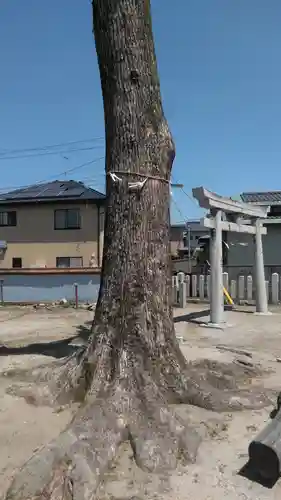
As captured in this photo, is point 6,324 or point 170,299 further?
point 6,324

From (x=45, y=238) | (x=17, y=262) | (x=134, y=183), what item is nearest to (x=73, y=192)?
(x=45, y=238)

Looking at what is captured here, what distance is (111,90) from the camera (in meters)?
4.93

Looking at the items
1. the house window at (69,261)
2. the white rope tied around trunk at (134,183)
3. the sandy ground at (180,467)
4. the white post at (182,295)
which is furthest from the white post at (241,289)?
the white rope tied around trunk at (134,183)

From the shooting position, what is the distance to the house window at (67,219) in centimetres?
2583

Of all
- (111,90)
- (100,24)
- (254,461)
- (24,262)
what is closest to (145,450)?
(254,461)

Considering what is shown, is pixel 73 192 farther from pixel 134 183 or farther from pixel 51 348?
pixel 134 183

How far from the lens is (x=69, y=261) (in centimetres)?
2617

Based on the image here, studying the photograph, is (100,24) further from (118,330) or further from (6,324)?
(6,324)

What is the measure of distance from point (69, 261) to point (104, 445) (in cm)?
2286

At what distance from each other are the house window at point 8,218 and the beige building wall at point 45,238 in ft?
0.76

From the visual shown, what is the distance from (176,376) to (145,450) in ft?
3.63

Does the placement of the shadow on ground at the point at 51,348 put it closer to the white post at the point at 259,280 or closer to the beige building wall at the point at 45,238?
the white post at the point at 259,280

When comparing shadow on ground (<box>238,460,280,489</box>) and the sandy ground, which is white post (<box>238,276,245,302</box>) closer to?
the sandy ground

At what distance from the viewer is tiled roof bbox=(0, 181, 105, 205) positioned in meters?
25.5
